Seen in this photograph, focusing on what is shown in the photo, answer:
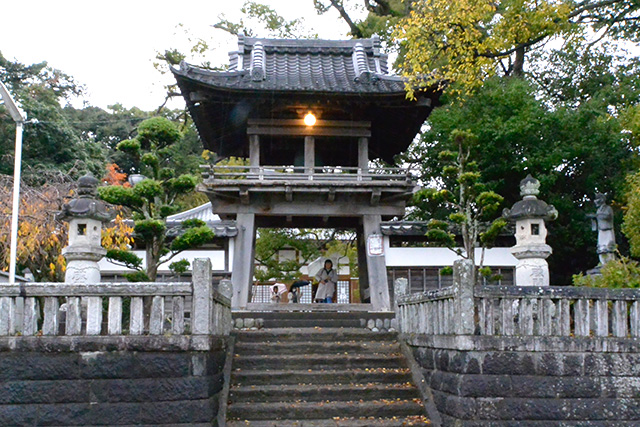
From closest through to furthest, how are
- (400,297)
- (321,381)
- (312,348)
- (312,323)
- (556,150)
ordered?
(321,381) < (312,348) < (400,297) < (312,323) < (556,150)

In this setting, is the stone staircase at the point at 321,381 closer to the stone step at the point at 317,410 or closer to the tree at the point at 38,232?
the stone step at the point at 317,410

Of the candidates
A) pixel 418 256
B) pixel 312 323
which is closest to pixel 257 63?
pixel 312 323

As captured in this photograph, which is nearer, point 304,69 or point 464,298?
point 464,298

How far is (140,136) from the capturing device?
12.5 m

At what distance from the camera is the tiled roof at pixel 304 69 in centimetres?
1494

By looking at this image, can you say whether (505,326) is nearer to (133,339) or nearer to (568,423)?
(568,423)

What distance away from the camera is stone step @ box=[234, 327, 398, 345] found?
11.1 metres

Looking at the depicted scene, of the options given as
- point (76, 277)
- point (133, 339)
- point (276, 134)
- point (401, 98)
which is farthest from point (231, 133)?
point (133, 339)

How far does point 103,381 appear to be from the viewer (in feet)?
25.1

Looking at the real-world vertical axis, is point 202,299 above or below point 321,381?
above

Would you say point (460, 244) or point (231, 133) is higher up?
point (231, 133)

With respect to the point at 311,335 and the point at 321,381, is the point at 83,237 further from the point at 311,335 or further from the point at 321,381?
the point at 321,381

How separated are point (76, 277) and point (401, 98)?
831 centimetres

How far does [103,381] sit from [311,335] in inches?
171
